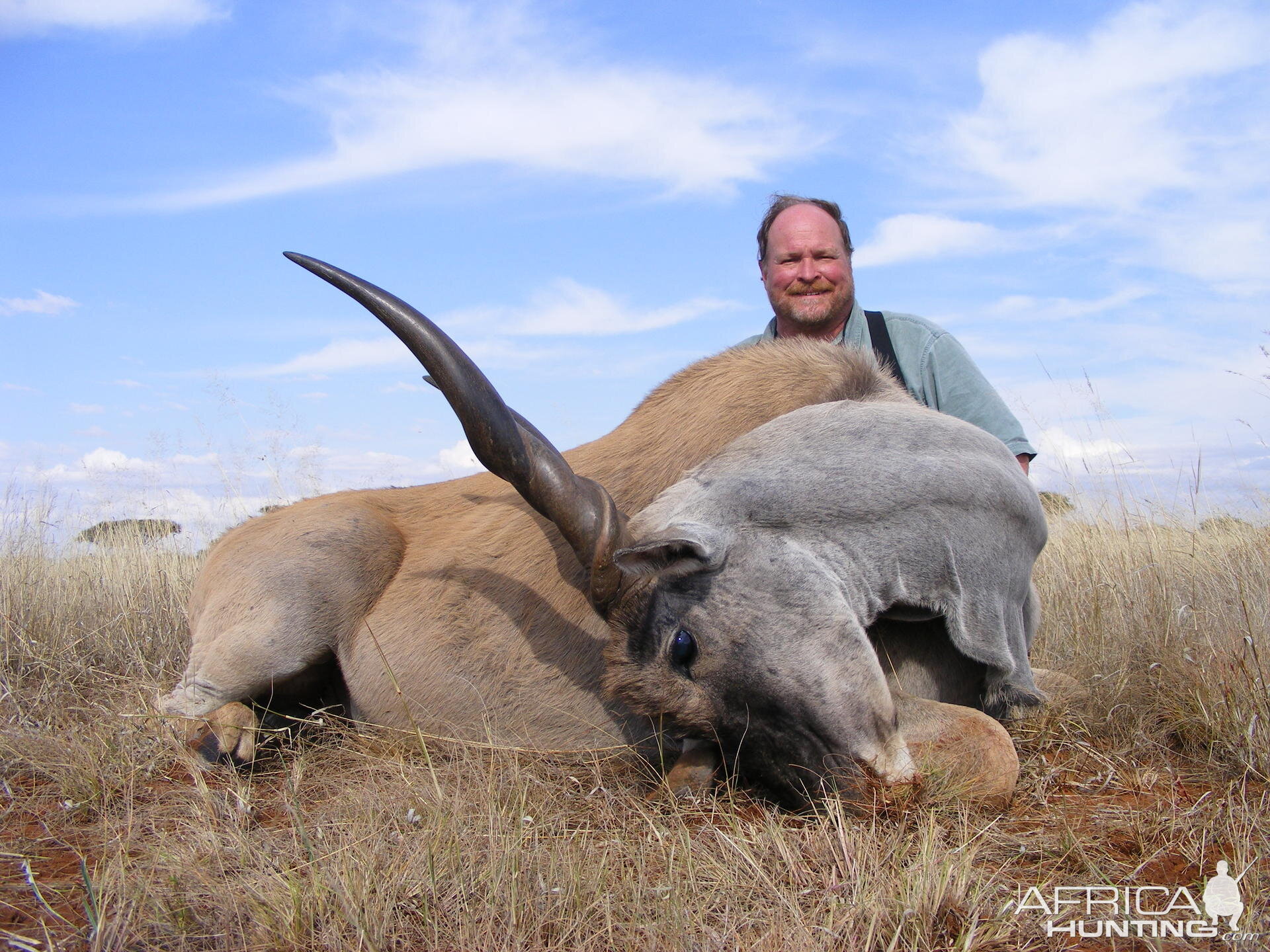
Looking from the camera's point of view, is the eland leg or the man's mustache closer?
the eland leg

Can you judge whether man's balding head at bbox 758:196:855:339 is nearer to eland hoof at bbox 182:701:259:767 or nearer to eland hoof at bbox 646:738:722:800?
eland hoof at bbox 646:738:722:800

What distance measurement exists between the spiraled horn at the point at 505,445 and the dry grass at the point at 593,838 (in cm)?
78

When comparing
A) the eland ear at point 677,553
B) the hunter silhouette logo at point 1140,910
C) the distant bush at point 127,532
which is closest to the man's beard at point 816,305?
the eland ear at point 677,553

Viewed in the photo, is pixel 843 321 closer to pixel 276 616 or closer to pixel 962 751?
pixel 962 751

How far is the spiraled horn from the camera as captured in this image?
283 centimetres

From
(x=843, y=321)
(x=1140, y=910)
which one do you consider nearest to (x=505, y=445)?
(x=1140, y=910)

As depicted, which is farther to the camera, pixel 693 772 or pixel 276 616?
pixel 276 616

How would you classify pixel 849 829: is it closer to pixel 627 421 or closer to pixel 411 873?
pixel 411 873

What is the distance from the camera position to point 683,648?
2.77 metres

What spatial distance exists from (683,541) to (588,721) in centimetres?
103

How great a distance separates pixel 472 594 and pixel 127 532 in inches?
242

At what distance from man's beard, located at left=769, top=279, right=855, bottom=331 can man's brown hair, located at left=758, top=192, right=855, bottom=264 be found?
0.40 meters

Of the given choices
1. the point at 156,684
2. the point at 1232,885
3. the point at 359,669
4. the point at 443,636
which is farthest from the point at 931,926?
the point at 156,684

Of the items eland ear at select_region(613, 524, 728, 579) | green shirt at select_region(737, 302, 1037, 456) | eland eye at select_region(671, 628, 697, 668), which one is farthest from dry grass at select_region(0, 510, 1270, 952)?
green shirt at select_region(737, 302, 1037, 456)
